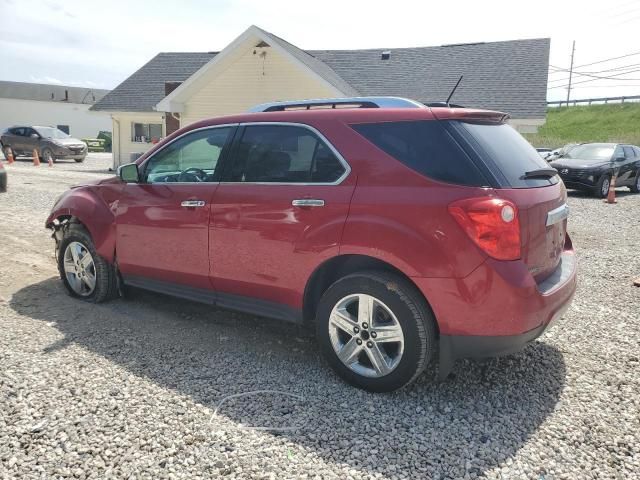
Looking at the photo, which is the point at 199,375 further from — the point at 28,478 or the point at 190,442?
the point at 28,478

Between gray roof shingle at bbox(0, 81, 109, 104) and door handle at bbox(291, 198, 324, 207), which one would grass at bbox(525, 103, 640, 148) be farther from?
gray roof shingle at bbox(0, 81, 109, 104)

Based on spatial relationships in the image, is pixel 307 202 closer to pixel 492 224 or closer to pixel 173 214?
pixel 492 224

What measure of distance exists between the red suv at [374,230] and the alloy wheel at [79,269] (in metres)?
0.97

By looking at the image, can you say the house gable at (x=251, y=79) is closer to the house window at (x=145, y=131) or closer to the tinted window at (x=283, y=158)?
the house window at (x=145, y=131)

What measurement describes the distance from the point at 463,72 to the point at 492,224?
67.6 feet

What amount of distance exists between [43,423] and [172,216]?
72.0 inches

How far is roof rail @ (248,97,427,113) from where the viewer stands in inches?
139

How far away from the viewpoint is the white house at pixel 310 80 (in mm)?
18109

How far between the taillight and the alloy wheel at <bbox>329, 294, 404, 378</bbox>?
0.71 meters

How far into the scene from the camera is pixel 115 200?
464 centimetres

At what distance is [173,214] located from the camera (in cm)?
418

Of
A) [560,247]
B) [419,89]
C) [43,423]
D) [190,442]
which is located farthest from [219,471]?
[419,89]

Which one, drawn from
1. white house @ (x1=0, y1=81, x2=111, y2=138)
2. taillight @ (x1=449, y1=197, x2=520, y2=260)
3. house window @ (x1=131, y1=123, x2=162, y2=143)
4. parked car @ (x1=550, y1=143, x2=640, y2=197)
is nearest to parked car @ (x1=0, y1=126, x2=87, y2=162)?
house window @ (x1=131, y1=123, x2=162, y2=143)

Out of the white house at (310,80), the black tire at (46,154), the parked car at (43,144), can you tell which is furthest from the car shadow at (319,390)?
the black tire at (46,154)
